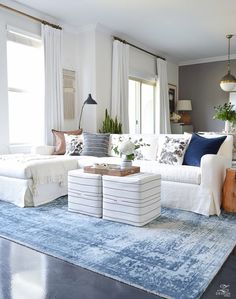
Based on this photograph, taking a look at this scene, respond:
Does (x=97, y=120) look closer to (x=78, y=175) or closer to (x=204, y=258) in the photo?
(x=78, y=175)

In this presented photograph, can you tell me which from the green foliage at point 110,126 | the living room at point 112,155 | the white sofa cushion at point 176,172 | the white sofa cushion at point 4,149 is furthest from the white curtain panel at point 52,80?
the white sofa cushion at point 176,172

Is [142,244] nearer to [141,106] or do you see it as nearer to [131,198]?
[131,198]

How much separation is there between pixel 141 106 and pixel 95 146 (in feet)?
9.24

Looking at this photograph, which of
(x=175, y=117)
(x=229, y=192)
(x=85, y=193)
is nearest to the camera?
(x=85, y=193)

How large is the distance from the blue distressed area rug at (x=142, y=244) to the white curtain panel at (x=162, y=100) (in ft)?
13.2

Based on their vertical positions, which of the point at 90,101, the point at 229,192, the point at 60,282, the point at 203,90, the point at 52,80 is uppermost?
the point at 203,90

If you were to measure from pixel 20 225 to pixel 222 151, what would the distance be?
238cm

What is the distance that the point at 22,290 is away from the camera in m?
1.73

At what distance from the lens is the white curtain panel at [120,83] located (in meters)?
5.52

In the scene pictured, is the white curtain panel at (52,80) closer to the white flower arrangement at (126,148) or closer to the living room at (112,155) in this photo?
the living room at (112,155)

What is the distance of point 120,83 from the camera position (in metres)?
5.62

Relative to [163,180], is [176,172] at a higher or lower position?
higher

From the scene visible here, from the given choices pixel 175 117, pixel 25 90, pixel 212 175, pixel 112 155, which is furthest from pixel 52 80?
pixel 175 117

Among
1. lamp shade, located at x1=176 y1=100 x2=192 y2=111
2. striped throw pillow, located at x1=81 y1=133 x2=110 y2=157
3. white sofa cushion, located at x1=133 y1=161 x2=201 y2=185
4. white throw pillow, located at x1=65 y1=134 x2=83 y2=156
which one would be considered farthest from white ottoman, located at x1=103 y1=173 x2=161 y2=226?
lamp shade, located at x1=176 y1=100 x2=192 y2=111
